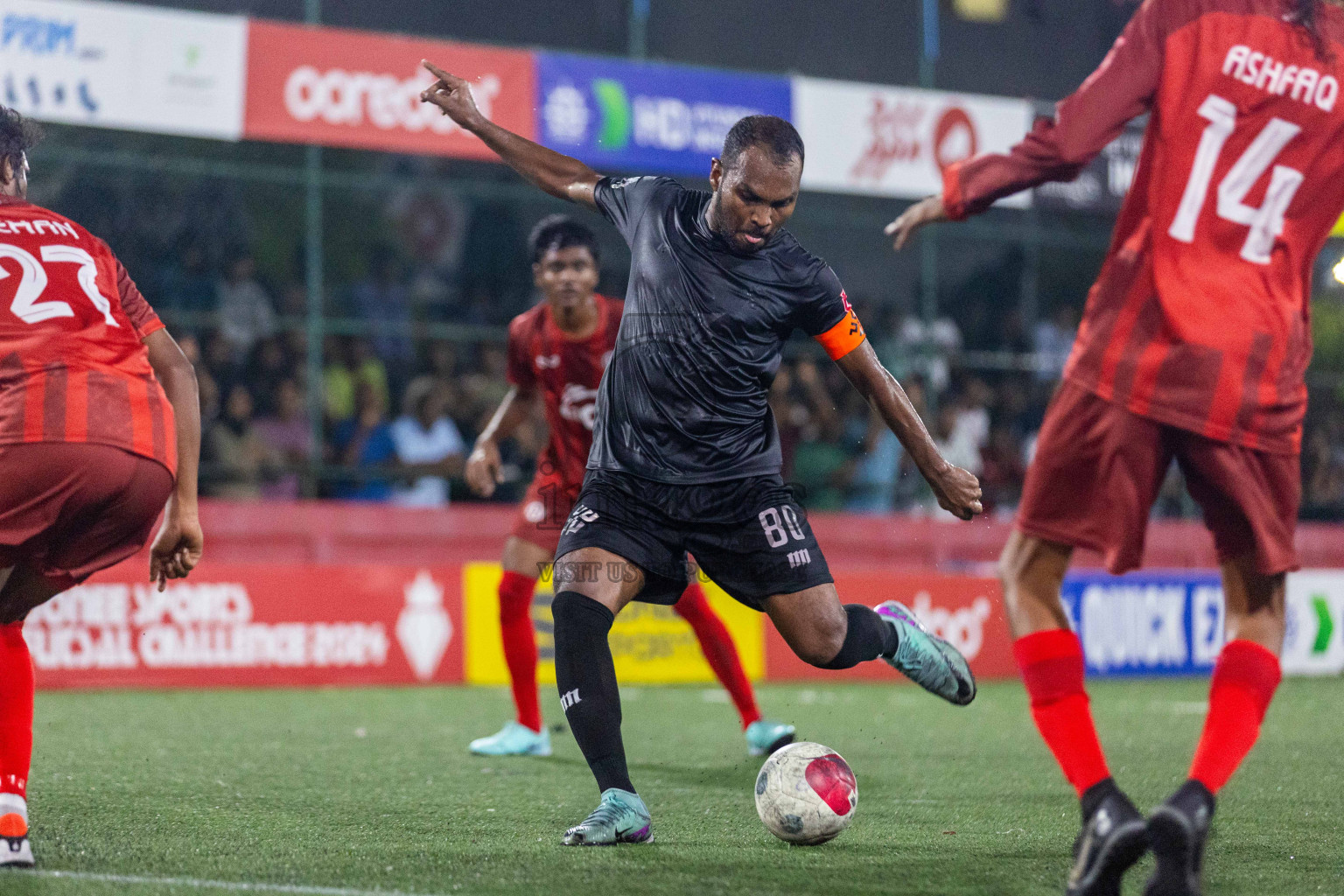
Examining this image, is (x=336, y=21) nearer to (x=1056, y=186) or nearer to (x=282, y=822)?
(x=1056, y=186)

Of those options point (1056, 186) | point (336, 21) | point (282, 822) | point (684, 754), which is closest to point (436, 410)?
point (336, 21)

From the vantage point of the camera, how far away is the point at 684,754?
7.00 m

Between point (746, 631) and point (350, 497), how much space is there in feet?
12.1

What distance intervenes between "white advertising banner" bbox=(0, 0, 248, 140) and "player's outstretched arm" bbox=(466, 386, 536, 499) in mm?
5727

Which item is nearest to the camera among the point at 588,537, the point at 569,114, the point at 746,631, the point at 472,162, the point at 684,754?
the point at 588,537

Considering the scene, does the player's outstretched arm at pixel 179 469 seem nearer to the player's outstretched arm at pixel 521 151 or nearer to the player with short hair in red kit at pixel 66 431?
the player with short hair in red kit at pixel 66 431

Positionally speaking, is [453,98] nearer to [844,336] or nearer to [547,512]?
[844,336]

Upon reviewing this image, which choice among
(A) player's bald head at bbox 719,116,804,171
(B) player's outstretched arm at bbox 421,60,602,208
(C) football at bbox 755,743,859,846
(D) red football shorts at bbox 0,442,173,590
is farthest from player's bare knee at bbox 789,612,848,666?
(D) red football shorts at bbox 0,442,173,590

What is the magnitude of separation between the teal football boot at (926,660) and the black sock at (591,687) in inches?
42.3

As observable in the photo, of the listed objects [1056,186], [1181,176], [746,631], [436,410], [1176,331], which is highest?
[1056,186]

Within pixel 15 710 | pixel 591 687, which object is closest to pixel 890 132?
pixel 591 687

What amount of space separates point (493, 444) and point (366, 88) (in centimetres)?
639

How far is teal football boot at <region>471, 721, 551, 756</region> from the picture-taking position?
6875 mm

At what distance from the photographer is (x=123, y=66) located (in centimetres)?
1146
